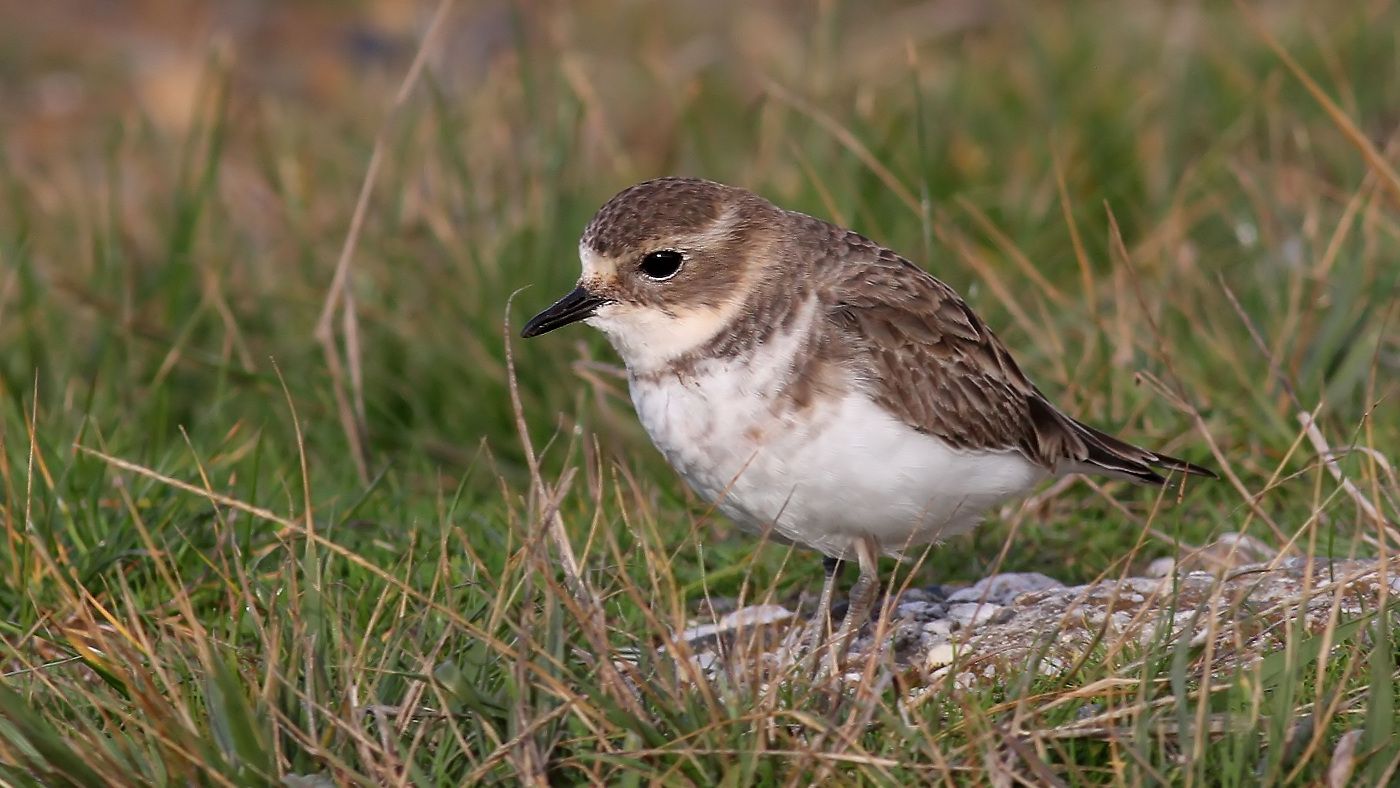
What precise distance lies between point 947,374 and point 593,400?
1884mm

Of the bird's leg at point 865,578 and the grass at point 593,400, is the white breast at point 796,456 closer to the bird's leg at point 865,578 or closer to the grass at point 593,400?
the bird's leg at point 865,578

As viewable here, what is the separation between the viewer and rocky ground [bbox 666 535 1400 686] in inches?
161

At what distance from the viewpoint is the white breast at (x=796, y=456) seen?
15.5 ft

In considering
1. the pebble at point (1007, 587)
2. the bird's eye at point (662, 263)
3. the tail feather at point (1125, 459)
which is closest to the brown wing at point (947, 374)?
the tail feather at point (1125, 459)

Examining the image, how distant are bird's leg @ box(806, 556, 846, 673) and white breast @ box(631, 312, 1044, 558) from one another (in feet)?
0.56

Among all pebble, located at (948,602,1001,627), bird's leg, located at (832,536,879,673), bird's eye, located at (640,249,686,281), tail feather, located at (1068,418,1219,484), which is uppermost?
bird's eye, located at (640,249,686,281)

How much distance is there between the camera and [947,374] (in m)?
5.14

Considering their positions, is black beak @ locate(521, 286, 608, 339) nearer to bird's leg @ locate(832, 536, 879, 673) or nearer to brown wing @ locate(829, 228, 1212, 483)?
brown wing @ locate(829, 228, 1212, 483)

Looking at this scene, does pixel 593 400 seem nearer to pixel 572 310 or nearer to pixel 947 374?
pixel 572 310

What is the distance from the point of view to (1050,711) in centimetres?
399

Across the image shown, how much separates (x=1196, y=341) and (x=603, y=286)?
8.66 ft

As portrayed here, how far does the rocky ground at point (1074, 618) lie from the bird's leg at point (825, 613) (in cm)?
6

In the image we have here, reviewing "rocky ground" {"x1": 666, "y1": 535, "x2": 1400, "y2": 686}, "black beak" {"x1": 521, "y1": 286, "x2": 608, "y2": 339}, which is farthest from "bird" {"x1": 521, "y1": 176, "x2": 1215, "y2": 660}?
"rocky ground" {"x1": 666, "y1": 535, "x2": 1400, "y2": 686}

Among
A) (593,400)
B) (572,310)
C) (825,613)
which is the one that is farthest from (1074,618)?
(593,400)
